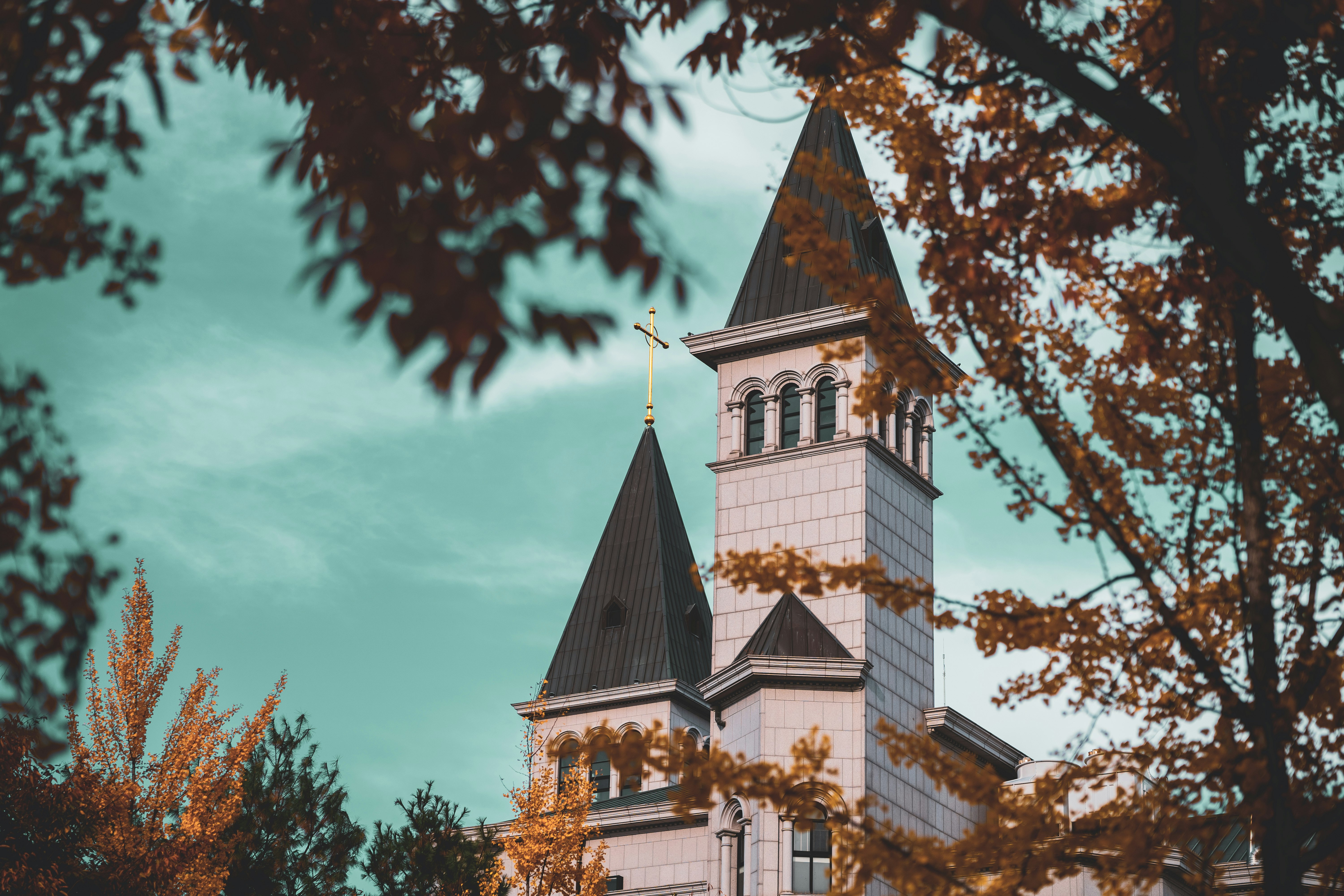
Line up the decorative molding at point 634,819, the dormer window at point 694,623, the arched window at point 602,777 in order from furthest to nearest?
the dormer window at point 694,623 < the arched window at point 602,777 < the decorative molding at point 634,819

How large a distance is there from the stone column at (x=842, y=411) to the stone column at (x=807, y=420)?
Result: 0.57 metres

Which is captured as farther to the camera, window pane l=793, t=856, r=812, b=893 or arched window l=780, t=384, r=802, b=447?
arched window l=780, t=384, r=802, b=447

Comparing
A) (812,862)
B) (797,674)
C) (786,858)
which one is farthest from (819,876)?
(797,674)

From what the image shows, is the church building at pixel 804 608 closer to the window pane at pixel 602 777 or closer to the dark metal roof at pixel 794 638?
the dark metal roof at pixel 794 638

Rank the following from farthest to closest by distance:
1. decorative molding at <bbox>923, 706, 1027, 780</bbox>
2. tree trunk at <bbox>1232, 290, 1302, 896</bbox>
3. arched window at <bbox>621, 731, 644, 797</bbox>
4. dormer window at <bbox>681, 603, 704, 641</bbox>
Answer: dormer window at <bbox>681, 603, 704, 641</bbox> → decorative molding at <bbox>923, 706, 1027, 780</bbox> → arched window at <bbox>621, 731, 644, 797</bbox> → tree trunk at <bbox>1232, 290, 1302, 896</bbox>

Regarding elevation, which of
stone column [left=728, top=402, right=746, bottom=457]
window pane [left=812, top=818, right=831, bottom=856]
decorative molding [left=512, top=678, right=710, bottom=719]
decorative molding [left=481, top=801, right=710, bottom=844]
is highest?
stone column [left=728, top=402, right=746, bottom=457]

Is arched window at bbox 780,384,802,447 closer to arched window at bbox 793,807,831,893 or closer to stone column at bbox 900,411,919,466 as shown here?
stone column at bbox 900,411,919,466

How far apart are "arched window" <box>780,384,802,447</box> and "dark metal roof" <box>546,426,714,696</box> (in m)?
12.2

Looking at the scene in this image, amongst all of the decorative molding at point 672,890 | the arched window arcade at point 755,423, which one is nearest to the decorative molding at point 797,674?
the decorative molding at point 672,890

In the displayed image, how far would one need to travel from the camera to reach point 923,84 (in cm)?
845

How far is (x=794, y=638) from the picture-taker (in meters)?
29.9

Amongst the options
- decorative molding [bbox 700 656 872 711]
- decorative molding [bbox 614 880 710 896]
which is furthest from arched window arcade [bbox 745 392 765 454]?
decorative molding [bbox 614 880 710 896]

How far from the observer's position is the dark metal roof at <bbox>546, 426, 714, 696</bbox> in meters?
44.0

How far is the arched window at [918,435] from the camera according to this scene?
3450cm
